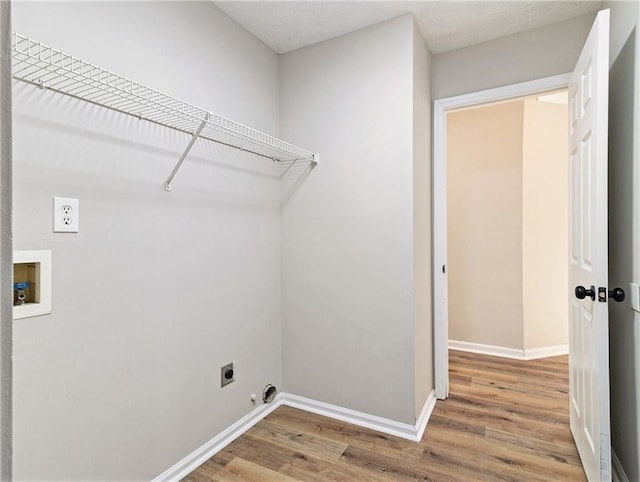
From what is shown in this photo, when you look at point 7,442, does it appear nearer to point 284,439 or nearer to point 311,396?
point 284,439

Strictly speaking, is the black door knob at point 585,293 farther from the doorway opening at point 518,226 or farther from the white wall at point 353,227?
the doorway opening at point 518,226

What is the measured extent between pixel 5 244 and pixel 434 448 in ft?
6.96

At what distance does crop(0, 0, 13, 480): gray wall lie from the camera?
1.13 feet

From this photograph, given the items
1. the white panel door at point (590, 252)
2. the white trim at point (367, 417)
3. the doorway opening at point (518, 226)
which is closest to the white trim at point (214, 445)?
the white trim at point (367, 417)

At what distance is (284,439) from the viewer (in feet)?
6.57

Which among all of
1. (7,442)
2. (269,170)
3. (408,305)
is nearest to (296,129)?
(269,170)

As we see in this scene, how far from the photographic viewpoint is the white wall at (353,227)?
6.72 ft

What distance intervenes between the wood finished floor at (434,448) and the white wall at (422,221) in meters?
0.25

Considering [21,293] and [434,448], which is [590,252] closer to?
[434,448]

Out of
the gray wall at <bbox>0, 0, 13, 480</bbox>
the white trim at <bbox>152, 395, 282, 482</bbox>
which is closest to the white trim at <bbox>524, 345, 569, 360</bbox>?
the white trim at <bbox>152, 395, 282, 482</bbox>

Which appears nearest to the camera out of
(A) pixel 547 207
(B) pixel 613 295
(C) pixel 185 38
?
(B) pixel 613 295

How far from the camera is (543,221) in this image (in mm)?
3322

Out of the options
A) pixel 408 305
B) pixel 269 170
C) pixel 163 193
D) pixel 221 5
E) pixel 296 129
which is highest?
pixel 221 5

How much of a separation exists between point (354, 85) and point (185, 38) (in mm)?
964
